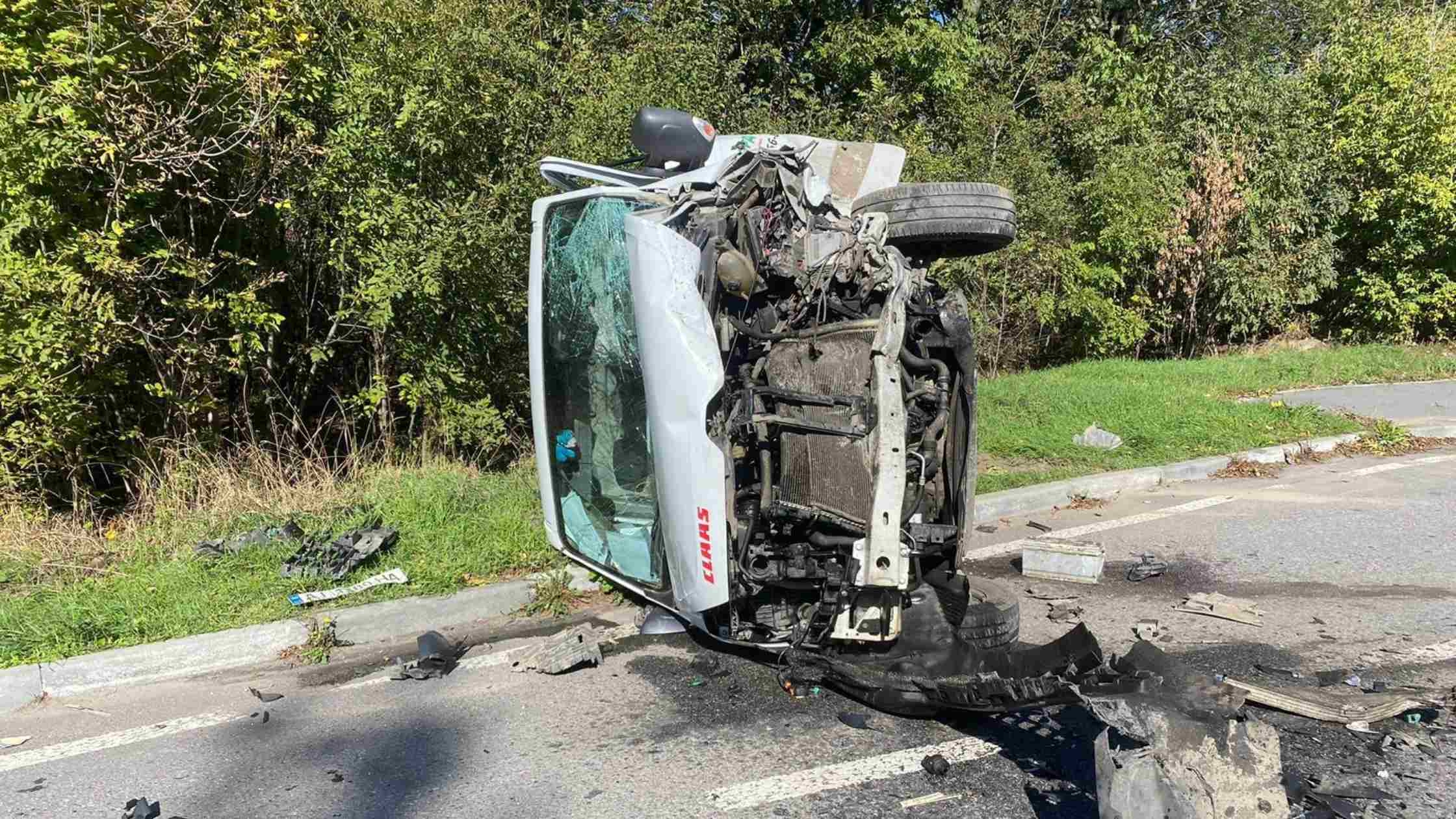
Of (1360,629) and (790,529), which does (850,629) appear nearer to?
(790,529)

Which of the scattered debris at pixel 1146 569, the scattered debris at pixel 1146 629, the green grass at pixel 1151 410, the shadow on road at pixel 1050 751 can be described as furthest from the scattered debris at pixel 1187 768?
the green grass at pixel 1151 410

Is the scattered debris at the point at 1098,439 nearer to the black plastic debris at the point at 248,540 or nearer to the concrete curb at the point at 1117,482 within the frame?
the concrete curb at the point at 1117,482

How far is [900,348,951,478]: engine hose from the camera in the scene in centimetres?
383

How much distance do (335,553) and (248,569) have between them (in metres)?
0.49

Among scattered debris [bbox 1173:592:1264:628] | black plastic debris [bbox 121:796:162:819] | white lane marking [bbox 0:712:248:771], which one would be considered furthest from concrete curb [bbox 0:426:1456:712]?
scattered debris [bbox 1173:592:1264:628]

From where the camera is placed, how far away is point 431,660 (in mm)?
4391

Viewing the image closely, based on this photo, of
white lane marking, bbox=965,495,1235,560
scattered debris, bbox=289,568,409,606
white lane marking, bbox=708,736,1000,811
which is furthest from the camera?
white lane marking, bbox=965,495,1235,560

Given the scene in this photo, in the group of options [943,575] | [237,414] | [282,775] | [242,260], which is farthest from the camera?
[237,414]

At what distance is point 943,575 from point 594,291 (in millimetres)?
2082

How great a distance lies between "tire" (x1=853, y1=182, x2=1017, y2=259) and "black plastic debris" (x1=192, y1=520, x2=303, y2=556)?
3976 mm

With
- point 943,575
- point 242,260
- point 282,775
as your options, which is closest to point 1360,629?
point 943,575

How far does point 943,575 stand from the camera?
13.0 feet

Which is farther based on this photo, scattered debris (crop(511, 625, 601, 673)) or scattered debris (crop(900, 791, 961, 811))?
scattered debris (crop(511, 625, 601, 673))

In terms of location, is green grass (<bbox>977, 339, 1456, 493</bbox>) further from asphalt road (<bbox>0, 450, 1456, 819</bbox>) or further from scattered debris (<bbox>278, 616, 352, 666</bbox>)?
scattered debris (<bbox>278, 616, 352, 666</bbox>)
